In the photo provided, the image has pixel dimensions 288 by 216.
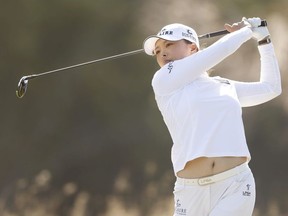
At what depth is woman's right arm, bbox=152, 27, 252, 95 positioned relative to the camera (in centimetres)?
355

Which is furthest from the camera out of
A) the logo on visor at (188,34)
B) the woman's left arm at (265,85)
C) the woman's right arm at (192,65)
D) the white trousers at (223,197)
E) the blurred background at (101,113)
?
the blurred background at (101,113)

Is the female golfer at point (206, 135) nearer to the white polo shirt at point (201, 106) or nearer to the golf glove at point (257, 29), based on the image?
the white polo shirt at point (201, 106)

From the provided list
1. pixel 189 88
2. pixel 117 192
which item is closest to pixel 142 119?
pixel 117 192

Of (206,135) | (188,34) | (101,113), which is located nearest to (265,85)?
(188,34)

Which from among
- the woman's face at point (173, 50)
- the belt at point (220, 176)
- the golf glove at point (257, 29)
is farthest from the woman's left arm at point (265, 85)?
the belt at point (220, 176)

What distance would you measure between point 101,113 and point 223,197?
5.65 metres

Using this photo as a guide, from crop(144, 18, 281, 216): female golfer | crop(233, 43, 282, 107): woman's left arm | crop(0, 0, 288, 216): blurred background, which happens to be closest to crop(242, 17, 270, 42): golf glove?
crop(233, 43, 282, 107): woman's left arm

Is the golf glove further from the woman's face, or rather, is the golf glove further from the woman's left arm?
the woman's face

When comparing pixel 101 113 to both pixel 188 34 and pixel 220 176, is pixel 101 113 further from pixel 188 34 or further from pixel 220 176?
pixel 220 176

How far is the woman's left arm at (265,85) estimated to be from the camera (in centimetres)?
384

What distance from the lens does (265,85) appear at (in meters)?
3.89

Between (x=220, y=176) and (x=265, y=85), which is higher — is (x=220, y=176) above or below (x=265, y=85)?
below

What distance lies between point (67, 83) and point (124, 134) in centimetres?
81

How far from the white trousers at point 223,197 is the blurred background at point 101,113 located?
500 centimetres
